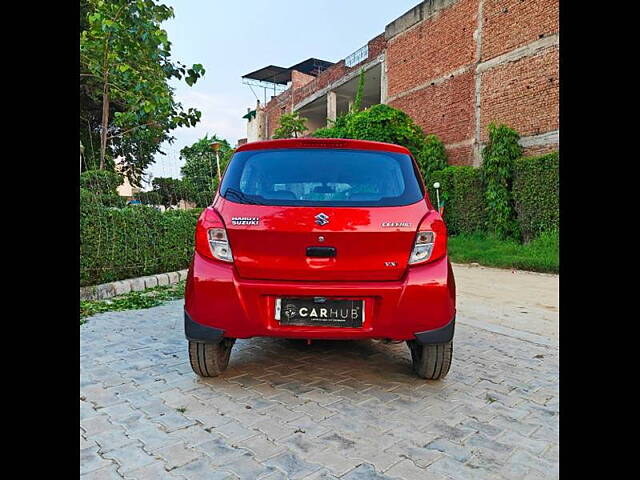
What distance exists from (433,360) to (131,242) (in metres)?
5.35

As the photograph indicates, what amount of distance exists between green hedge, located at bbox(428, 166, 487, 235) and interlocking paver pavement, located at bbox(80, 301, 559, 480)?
9829mm

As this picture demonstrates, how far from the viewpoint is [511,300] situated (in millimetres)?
6555

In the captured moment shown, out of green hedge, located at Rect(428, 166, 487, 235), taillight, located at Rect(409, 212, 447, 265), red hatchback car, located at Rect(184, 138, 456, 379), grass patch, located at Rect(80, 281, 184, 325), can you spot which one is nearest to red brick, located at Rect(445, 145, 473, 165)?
green hedge, located at Rect(428, 166, 487, 235)

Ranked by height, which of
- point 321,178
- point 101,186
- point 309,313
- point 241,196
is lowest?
point 309,313

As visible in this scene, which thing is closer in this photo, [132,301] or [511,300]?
[132,301]

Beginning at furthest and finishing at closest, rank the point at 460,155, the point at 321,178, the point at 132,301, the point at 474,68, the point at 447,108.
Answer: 1. the point at 447,108
2. the point at 460,155
3. the point at 474,68
4. the point at 132,301
5. the point at 321,178

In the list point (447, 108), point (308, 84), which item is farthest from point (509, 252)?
point (308, 84)

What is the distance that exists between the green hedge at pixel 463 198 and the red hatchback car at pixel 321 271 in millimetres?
11005

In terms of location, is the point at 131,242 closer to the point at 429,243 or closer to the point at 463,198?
the point at 429,243

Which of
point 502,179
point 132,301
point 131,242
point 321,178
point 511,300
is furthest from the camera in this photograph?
point 502,179

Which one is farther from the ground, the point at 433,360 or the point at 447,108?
the point at 447,108
